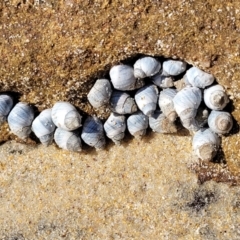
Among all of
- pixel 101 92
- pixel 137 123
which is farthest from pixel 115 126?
pixel 101 92

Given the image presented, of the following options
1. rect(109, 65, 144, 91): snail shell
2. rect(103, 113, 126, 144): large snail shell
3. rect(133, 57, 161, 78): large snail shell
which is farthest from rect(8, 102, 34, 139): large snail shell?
rect(133, 57, 161, 78): large snail shell

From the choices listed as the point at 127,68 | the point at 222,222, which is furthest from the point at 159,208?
the point at 127,68

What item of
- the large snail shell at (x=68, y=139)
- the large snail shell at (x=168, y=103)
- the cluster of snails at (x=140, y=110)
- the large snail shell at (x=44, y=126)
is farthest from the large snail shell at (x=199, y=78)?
the large snail shell at (x=44, y=126)

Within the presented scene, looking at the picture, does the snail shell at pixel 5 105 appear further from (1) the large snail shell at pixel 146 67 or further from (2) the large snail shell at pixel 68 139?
(1) the large snail shell at pixel 146 67

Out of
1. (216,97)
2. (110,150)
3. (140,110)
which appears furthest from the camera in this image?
(110,150)

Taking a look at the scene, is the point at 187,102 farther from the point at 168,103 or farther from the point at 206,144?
the point at 206,144

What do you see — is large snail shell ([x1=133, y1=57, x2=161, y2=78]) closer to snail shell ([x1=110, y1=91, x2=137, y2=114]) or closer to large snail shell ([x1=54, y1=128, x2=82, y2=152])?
snail shell ([x1=110, y1=91, x2=137, y2=114])

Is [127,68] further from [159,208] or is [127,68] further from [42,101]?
[159,208]
